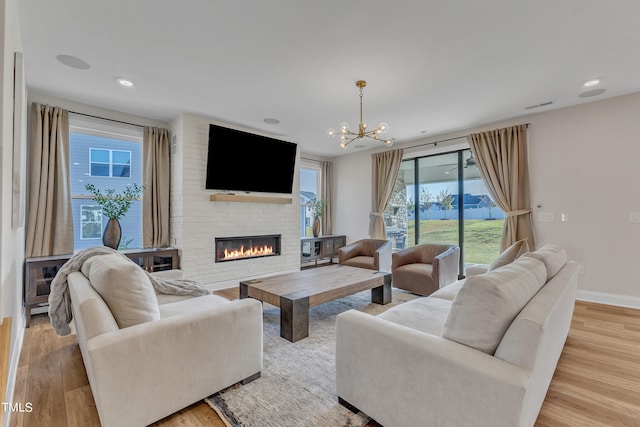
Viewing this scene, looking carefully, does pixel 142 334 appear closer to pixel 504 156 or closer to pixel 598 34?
pixel 598 34

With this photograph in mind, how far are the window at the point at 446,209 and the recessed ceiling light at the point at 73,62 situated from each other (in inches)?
194

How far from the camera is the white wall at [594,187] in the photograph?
342cm

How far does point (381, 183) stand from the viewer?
18.9ft

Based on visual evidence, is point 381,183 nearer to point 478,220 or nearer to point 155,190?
point 478,220

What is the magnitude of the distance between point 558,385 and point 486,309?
1316mm

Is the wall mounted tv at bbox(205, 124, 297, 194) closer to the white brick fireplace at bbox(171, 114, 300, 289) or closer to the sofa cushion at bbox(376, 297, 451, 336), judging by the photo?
the white brick fireplace at bbox(171, 114, 300, 289)

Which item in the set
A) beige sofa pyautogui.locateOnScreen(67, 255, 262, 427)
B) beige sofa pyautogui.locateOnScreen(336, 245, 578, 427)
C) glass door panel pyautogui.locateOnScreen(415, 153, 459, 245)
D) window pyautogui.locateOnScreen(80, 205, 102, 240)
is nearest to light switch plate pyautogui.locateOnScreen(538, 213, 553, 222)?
glass door panel pyautogui.locateOnScreen(415, 153, 459, 245)

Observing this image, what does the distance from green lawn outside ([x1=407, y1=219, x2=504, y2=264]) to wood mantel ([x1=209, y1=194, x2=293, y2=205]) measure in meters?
2.62

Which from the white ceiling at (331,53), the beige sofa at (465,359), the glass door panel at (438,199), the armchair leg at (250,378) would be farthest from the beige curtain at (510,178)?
A: the armchair leg at (250,378)

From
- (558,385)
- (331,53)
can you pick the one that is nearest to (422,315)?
(558,385)

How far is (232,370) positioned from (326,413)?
24.8 inches

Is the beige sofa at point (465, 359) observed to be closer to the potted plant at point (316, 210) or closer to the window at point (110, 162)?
the window at point (110, 162)

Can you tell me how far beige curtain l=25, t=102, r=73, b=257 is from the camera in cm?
319

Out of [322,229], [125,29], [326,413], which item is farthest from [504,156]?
[125,29]
